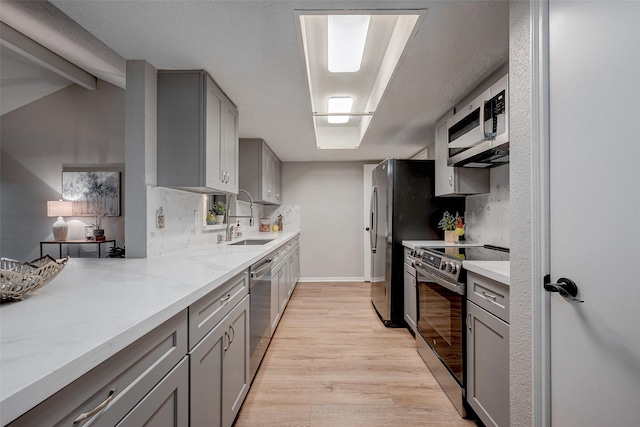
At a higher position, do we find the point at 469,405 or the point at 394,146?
the point at 394,146

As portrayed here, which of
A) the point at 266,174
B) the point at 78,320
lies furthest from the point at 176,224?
the point at 266,174

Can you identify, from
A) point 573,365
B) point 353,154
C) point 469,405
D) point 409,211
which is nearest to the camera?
point 573,365

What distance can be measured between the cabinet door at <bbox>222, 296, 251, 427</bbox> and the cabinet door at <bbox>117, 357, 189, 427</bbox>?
1.20 feet

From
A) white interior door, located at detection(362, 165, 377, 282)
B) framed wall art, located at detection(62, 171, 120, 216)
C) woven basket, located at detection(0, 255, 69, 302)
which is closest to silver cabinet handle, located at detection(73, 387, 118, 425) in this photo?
woven basket, located at detection(0, 255, 69, 302)

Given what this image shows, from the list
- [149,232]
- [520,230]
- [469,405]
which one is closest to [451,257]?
[520,230]

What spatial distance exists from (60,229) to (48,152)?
1132mm

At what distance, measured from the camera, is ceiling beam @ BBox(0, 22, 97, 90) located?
2.14 meters

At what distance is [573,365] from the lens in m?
0.91

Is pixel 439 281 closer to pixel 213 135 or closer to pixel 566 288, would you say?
pixel 566 288

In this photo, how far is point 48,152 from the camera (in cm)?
395

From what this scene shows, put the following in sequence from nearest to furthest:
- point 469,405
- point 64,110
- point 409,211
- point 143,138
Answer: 1. point 469,405
2. point 143,138
3. point 409,211
4. point 64,110

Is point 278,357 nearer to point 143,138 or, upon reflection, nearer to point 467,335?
point 467,335

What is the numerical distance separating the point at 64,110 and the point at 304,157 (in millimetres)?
3424

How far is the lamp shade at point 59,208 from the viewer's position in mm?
3748
